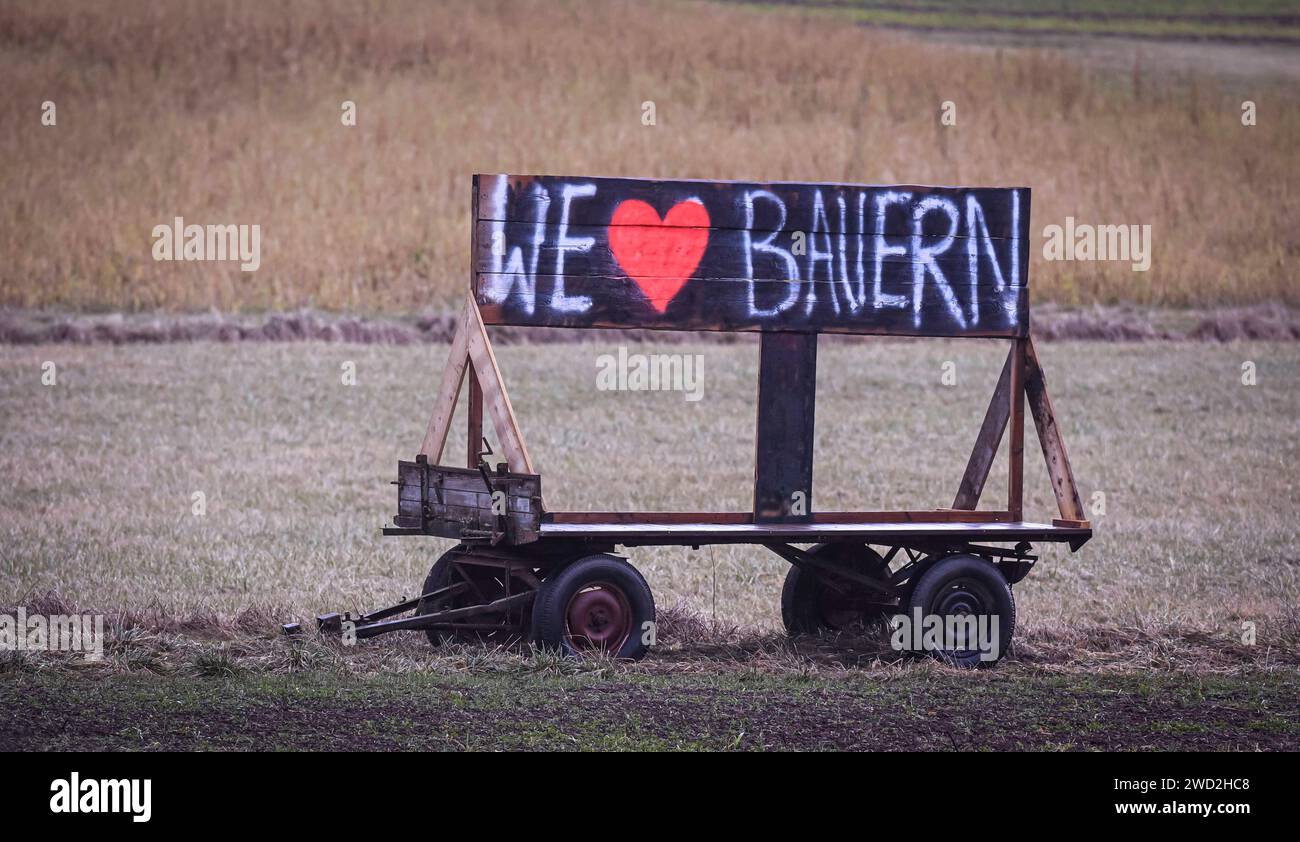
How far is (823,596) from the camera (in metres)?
11.9

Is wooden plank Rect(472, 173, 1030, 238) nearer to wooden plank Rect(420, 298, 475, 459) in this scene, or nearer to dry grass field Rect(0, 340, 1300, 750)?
wooden plank Rect(420, 298, 475, 459)

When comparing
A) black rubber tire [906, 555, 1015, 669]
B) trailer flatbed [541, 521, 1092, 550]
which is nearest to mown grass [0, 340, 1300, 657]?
black rubber tire [906, 555, 1015, 669]

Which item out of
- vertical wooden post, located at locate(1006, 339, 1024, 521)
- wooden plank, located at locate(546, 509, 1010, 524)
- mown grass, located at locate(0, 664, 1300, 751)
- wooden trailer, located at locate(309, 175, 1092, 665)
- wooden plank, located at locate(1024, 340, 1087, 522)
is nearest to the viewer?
mown grass, located at locate(0, 664, 1300, 751)

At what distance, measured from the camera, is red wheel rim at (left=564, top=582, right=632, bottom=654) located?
10.5 metres

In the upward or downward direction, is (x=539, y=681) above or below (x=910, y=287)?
below

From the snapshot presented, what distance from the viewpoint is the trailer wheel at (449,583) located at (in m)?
11.0

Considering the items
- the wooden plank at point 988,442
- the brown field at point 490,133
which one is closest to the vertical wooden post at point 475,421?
the wooden plank at point 988,442

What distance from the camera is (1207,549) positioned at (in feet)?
52.6

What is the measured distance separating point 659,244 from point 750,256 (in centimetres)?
61

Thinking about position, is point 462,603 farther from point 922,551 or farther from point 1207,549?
point 1207,549

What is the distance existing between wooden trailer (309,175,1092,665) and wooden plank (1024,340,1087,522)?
16 millimetres

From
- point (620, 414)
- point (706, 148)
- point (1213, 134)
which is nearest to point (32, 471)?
point (620, 414)

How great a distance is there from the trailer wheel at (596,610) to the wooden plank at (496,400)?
2.32 ft

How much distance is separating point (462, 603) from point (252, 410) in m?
13.3
